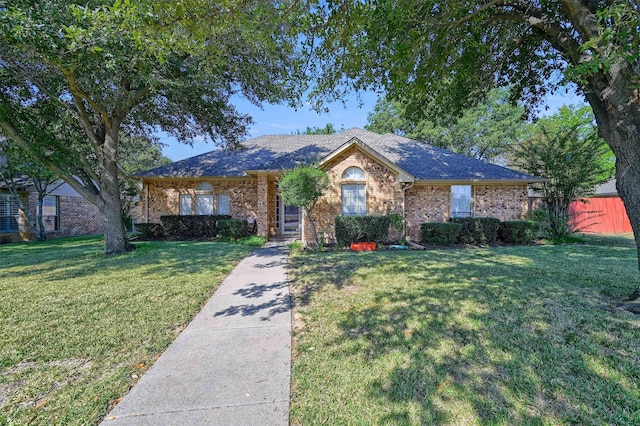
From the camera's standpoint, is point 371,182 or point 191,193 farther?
point 191,193

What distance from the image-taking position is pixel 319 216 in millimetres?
11961

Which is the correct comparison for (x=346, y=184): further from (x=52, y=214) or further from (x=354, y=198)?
(x=52, y=214)

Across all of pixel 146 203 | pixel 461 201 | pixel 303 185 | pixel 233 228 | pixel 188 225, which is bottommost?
pixel 233 228

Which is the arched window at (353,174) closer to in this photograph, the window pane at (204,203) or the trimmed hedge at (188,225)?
the trimmed hedge at (188,225)

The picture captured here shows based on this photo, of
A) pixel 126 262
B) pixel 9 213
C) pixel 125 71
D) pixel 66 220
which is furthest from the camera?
pixel 66 220

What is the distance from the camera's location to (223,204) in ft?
48.6

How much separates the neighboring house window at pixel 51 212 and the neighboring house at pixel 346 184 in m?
7.20

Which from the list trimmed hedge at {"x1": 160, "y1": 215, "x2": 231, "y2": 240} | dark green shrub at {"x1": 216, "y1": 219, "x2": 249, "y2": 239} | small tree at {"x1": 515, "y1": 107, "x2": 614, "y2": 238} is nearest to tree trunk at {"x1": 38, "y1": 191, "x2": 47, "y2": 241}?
trimmed hedge at {"x1": 160, "y1": 215, "x2": 231, "y2": 240}

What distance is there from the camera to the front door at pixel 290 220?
51.2ft

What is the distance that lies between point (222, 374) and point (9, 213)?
66.3ft

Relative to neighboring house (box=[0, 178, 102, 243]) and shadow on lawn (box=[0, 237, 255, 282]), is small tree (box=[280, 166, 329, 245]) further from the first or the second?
neighboring house (box=[0, 178, 102, 243])

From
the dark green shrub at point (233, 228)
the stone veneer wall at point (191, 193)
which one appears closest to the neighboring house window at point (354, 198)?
the dark green shrub at point (233, 228)

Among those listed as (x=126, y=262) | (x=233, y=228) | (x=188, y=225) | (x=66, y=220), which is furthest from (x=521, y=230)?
(x=66, y=220)

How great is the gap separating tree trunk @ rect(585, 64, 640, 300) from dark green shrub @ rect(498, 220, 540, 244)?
26.9ft
